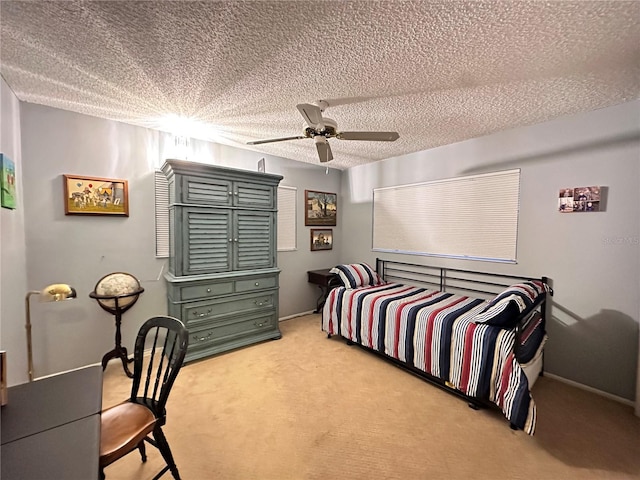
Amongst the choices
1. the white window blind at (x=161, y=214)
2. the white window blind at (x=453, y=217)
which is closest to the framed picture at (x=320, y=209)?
the white window blind at (x=453, y=217)

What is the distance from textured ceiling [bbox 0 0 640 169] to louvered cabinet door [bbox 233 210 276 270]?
3.66 ft

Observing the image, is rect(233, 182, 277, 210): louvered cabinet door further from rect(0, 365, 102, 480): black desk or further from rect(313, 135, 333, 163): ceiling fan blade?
rect(0, 365, 102, 480): black desk

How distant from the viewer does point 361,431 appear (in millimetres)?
1943

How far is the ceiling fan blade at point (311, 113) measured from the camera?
6.03 ft

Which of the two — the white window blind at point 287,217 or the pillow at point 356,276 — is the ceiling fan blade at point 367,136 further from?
the white window blind at point 287,217

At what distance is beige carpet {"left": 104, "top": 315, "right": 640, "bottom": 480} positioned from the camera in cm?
164

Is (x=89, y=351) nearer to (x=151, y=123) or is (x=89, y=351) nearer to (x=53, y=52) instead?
(x=151, y=123)

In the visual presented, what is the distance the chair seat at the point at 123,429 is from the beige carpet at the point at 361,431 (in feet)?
1.50

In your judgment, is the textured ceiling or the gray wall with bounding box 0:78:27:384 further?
the gray wall with bounding box 0:78:27:384

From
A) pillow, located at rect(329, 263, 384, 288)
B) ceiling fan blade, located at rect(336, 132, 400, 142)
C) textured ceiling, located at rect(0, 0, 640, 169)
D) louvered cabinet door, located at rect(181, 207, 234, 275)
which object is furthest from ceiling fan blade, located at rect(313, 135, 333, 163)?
pillow, located at rect(329, 263, 384, 288)

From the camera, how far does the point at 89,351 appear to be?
2746mm

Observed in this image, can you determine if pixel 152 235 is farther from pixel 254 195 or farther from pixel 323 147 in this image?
pixel 323 147

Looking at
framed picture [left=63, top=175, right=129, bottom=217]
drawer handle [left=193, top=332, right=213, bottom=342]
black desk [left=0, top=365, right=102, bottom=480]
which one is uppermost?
framed picture [left=63, top=175, right=129, bottom=217]

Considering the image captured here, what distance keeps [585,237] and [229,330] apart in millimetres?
3715
